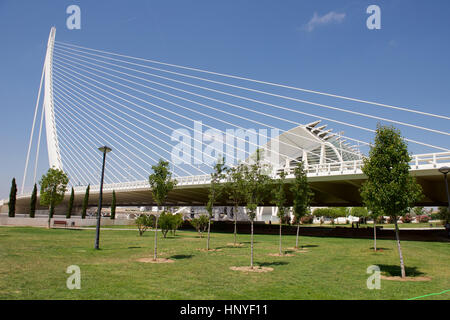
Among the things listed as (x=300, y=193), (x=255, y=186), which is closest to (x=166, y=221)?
(x=300, y=193)

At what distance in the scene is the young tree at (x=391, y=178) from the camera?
1144 centimetres

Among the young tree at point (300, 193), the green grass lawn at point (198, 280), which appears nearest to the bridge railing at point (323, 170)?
the young tree at point (300, 193)

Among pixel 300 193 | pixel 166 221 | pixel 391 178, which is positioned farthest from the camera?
pixel 166 221

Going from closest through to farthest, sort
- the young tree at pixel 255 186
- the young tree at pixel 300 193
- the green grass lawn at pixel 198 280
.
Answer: the green grass lawn at pixel 198 280
the young tree at pixel 255 186
the young tree at pixel 300 193

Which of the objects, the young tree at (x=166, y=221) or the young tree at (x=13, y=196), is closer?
the young tree at (x=166, y=221)

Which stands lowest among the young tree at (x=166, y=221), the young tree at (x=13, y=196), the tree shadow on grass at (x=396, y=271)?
the tree shadow on grass at (x=396, y=271)

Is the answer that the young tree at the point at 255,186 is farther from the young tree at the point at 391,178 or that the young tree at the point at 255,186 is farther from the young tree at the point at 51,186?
the young tree at the point at 51,186

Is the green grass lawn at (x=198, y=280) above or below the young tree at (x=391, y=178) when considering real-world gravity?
below

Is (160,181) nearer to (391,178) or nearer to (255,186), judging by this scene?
(255,186)

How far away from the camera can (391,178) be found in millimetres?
11656

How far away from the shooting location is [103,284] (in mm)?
8945
